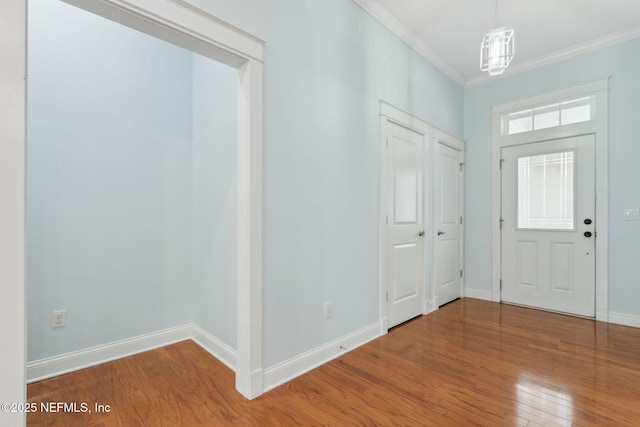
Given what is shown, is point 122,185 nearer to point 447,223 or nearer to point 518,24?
point 447,223

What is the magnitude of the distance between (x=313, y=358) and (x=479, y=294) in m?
3.02

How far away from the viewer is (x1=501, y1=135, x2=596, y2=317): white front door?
11.2 ft

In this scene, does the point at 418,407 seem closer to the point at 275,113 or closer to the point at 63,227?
the point at 275,113

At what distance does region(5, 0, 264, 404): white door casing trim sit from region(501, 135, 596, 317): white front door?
11.7 ft

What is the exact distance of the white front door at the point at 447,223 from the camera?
12.2 feet

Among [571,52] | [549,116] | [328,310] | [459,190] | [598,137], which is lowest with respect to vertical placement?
[328,310]

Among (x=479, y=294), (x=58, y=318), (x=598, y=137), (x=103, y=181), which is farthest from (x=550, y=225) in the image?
(x=58, y=318)

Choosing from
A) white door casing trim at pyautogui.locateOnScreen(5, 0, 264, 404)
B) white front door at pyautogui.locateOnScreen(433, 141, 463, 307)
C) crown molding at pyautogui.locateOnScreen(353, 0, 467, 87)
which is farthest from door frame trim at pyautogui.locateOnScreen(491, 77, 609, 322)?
white door casing trim at pyautogui.locateOnScreen(5, 0, 264, 404)

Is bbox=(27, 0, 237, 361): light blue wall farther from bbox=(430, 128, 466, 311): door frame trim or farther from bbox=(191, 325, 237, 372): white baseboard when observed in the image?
bbox=(430, 128, 466, 311): door frame trim

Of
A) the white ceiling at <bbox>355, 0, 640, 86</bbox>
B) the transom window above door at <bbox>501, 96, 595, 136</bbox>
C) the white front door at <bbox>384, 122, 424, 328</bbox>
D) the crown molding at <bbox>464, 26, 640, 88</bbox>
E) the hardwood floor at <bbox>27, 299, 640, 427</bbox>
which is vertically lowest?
the hardwood floor at <bbox>27, 299, 640, 427</bbox>

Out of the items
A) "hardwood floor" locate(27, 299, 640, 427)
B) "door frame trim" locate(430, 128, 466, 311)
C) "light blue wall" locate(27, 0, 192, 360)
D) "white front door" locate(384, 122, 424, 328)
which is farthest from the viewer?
"door frame trim" locate(430, 128, 466, 311)

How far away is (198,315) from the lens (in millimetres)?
2781

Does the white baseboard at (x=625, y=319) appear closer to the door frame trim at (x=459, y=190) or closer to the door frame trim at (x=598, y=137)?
the door frame trim at (x=598, y=137)

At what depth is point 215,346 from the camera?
2.46 meters
